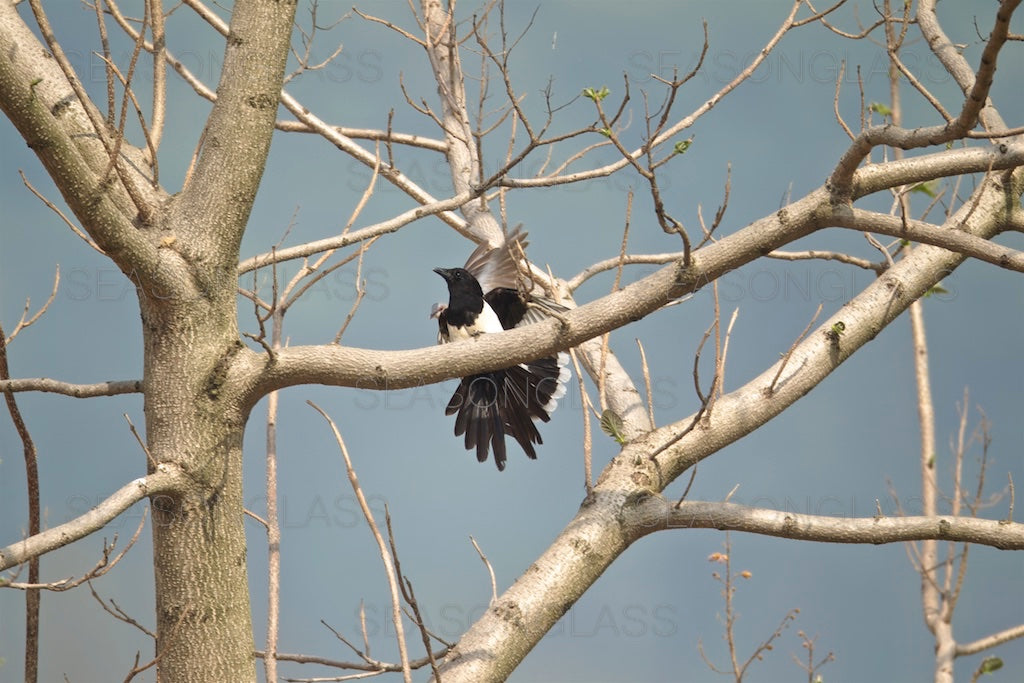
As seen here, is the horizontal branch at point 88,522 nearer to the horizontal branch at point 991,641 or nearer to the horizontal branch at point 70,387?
the horizontal branch at point 70,387

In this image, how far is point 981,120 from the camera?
287 centimetres

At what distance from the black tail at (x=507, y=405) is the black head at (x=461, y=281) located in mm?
425

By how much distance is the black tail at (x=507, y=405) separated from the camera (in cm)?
327

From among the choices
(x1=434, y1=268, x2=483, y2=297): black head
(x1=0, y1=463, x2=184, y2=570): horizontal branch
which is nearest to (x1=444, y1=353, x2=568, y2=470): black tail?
(x1=434, y1=268, x2=483, y2=297): black head

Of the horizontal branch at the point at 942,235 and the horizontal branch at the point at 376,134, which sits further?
the horizontal branch at the point at 376,134

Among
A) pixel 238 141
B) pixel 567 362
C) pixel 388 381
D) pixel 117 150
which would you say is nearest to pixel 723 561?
pixel 567 362

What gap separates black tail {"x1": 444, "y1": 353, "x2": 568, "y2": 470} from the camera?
327 cm

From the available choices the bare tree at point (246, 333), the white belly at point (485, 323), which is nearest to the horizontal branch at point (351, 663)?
the bare tree at point (246, 333)

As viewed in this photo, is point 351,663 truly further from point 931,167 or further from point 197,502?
point 931,167

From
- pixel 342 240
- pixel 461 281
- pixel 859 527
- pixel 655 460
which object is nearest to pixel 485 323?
pixel 461 281

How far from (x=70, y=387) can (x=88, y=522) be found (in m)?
0.41

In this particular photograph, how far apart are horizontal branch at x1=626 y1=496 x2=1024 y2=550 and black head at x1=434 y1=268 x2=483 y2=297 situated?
1.43 meters

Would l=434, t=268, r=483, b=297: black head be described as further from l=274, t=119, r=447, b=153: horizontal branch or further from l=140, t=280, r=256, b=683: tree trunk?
l=140, t=280, r=256, b=683: tree trunk

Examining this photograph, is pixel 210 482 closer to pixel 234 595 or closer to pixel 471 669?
pixel 234 595
